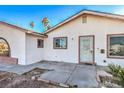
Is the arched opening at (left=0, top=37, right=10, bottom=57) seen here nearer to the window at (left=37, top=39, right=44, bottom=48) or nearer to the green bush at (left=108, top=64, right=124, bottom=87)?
the window at (left=37, top=39, right=44, bottom=48)

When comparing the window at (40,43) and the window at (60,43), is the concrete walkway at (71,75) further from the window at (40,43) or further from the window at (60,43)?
the window at (40,43)

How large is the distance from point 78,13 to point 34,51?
4.91 metres

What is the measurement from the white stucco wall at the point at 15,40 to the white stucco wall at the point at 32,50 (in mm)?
367

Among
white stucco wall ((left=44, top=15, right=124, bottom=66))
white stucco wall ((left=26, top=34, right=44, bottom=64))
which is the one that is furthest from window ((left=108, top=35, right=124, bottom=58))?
white stucco wall ((left=26, top=34, right=44, bottom=64))

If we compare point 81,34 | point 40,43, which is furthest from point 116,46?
point 40,43

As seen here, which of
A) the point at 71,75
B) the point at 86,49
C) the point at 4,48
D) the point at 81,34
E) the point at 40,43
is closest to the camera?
the point at 71,75

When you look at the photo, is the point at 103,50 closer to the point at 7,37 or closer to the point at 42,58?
the point at 42,58

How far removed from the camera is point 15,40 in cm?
823

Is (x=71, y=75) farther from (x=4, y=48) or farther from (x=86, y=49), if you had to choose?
(x=4, y=48)

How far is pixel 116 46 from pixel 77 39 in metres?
3.00

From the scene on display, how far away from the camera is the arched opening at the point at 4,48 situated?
866 cm

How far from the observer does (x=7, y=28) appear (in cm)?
862

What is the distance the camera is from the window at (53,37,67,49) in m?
9.25
